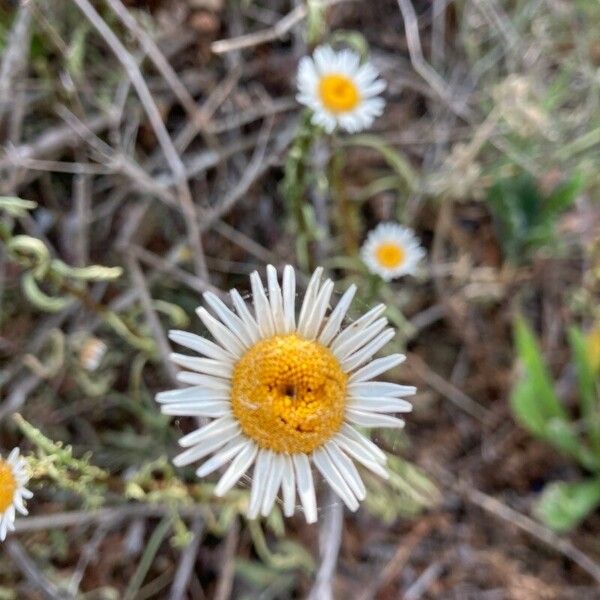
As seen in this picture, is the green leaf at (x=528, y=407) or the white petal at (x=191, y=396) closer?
the white petal at (x=191, y=396)

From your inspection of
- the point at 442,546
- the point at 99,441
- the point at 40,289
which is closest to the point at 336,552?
the point at 442,546

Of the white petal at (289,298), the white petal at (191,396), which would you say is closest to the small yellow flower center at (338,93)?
the white petal at (289,298)

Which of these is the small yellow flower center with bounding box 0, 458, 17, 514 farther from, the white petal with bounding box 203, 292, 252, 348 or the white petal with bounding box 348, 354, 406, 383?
the white petal with bounding box 348, 354, 406, 383

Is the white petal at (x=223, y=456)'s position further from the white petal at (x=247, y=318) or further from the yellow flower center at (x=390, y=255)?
the yellow flower center at (x=390, y=255)

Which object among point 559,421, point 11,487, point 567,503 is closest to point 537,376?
point 559,421

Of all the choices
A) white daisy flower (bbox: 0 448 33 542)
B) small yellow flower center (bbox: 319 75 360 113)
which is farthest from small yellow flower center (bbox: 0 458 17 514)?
small yellow flower center (bbox: 319 75 360 113)

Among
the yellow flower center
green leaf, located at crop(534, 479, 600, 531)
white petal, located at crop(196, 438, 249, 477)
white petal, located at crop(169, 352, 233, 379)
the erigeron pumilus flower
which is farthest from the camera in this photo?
the yellow flower center
